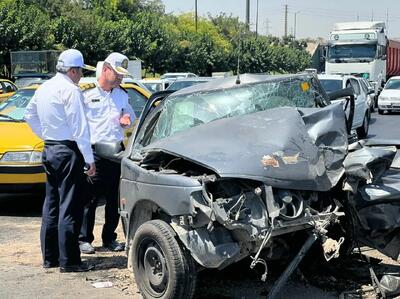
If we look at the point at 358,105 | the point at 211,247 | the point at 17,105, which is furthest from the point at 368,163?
the point at 358,105

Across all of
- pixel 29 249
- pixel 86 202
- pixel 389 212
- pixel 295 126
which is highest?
pixel 295 126

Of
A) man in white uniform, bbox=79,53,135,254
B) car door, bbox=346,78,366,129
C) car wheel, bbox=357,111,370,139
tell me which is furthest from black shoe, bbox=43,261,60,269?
car wheel, bbox=357,111,370,139

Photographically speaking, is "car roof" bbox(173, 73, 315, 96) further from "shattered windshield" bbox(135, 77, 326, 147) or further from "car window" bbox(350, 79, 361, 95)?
"car window" bbox(350, 79, 361, 95)

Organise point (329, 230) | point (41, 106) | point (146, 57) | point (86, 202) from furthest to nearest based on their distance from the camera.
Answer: point (146, 57) → point (86, 202) → point (41, 106) → point (329, 230)

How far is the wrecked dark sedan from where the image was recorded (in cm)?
382

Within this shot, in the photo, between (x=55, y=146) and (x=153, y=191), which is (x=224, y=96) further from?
(x=55, y=146)

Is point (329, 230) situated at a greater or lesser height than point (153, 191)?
lesser

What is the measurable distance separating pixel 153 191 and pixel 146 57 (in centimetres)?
3663

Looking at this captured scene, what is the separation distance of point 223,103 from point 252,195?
117 cm

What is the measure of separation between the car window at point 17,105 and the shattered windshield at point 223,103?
3.90 meters

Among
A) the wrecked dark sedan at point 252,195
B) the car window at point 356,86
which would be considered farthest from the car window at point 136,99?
the car window at point 356,86

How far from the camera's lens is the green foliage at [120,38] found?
3056 cm

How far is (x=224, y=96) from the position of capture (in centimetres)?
487

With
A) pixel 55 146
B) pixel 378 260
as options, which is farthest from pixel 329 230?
pixel 55 146
